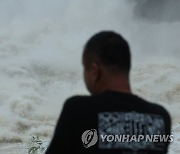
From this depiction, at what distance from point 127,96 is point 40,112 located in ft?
28.8

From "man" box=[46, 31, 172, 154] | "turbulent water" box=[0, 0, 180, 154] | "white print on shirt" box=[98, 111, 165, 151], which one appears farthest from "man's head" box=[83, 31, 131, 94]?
"turbulent water" box=[0, 0, 180, 154]

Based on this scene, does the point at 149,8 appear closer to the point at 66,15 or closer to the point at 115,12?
the point at 115,12

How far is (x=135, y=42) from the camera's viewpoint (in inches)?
604

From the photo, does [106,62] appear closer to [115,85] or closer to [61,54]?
[115,85]

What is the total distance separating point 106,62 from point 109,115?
0.18 meters

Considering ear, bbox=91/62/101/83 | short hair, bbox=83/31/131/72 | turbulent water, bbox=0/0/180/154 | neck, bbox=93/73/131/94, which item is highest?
turbulent water, bbox=0/0/180/154

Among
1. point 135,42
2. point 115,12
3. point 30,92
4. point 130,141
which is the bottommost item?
point 130,141

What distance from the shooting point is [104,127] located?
1307 mm

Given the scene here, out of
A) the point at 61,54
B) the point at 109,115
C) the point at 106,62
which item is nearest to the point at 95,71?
the point at 106,62

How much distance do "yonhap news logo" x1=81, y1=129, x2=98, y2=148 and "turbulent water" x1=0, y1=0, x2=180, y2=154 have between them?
203 inches

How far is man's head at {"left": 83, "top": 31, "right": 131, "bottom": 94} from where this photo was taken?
137 centimetres

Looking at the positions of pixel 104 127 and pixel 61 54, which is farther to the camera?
pixel 61 54

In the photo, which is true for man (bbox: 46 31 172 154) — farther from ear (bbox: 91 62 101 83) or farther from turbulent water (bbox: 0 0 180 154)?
turbulent water (bbox: 0 0 180 154)

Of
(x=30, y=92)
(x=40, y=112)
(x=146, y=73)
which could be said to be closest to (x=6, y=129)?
(x=40, y=112)
